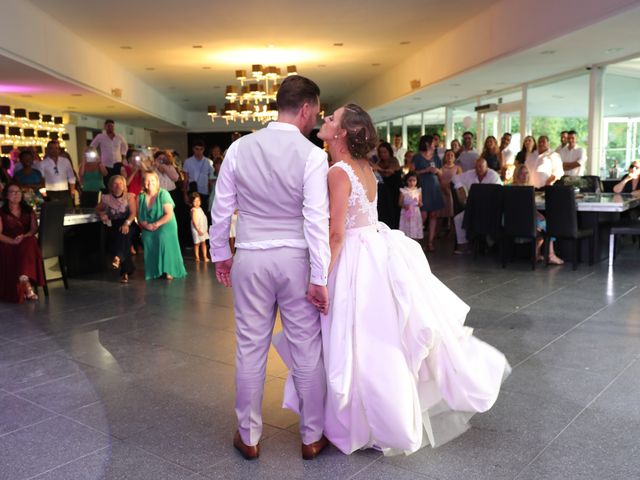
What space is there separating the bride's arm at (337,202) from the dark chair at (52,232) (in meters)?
4.46

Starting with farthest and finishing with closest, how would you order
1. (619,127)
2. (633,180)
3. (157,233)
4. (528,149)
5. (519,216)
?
(619,127) < (528,149) < (633,180) < (519,216) < (157,233)

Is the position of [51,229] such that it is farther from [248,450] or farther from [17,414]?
[248,450]

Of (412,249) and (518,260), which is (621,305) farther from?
(412,249)

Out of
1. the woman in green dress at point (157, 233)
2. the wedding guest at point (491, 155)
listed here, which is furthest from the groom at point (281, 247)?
the wedding guest at point (491, 155)

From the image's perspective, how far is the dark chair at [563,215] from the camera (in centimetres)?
704

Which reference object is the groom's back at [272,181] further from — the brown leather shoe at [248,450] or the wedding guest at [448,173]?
the wedding guest at [448,173]

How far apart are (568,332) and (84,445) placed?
3.31 meters

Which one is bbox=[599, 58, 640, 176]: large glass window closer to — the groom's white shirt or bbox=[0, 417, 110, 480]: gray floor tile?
the groom's white shirt

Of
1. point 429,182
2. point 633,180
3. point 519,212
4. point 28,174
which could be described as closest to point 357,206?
point 519,212

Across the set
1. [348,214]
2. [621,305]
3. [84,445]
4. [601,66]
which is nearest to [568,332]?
[621,305]

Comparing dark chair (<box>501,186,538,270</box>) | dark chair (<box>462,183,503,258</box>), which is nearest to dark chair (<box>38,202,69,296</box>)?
dark chair (<box>462,183,503,258</box>)

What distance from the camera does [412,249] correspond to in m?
2.90

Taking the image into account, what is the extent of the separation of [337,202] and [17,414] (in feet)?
6.63

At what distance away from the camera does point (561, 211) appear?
23.3ft
